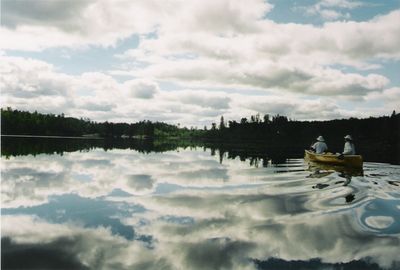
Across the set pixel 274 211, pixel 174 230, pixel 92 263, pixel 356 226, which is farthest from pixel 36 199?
pixel 356 226

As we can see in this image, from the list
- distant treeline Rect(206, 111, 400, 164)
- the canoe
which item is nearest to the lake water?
the canoe

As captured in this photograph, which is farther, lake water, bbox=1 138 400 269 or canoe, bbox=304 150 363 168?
canoe, bbox=304 150 363 168

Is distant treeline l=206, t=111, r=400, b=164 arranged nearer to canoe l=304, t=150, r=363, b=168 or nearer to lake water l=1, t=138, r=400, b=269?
canoe l=304, t=150, r=363, b=168

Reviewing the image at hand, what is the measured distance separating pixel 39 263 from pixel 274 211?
9720mm

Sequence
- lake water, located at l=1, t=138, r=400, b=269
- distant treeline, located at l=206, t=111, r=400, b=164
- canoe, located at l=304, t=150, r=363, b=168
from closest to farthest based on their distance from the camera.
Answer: lake water, located at l=1, t=138, r=400, b=269
canoe, located at l=304, t=150, r=363, b=168
distant treeline, located at l=206, t=111, r=400, b=164

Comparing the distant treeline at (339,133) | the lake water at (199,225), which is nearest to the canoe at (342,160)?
the lake water at (199,225)

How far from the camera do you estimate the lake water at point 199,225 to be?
407 inches

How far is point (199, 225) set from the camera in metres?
14.0

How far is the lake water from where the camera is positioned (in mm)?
10328

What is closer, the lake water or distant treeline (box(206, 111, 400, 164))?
the lake water

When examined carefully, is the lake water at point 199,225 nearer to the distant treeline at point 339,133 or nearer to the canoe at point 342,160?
the canoe at point 342,160

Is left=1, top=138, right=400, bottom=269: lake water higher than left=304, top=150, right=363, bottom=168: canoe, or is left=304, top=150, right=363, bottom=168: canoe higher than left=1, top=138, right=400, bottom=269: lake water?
left=304, top=150, right=363, bottom=168: canoe

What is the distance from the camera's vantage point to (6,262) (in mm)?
10031

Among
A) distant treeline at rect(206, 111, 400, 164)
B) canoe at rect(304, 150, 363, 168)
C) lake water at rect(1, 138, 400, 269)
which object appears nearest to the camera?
lake water at rect(1, 138, 400, 269)
